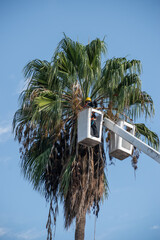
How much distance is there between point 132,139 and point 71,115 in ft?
7.96

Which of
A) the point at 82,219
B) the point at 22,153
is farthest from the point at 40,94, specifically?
the point at 82,219

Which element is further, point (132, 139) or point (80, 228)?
point (80, 228)

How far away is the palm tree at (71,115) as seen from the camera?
16250 millimetres

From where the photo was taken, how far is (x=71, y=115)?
17078 millimetres

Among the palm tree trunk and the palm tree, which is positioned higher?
the palm tree

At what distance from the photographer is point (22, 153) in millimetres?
17328

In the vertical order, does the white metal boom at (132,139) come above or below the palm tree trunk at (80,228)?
above

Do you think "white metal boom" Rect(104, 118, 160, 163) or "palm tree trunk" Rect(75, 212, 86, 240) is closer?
"white metal boom" Rect(104, 118, 160, 163)

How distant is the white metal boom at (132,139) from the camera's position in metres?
14.4

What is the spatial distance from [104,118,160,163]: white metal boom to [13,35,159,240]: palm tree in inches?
19.5

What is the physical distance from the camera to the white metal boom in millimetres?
14445

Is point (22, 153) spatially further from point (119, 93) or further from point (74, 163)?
point (119, 93)

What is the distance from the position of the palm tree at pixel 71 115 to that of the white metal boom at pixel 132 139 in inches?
19.5

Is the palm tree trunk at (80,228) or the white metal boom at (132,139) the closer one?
the white metal boom at (132,139)
